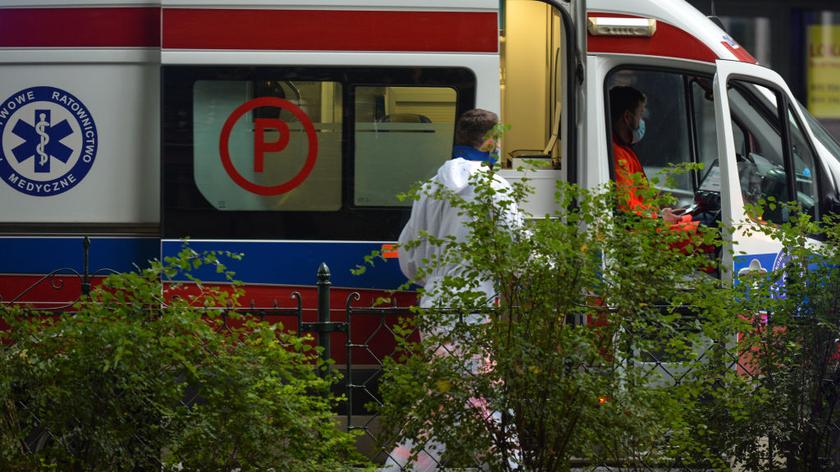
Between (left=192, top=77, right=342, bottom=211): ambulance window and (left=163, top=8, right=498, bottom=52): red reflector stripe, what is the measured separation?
0.23 m

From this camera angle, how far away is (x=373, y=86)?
7.44 m

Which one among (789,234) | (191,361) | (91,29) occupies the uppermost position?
(91,29)

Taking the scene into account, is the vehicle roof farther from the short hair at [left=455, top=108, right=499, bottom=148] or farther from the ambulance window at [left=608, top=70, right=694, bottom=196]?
the short hair at [left=455, top=108, right=499, bottom=148]

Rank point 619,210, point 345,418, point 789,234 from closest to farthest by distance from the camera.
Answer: point 619,210
point 789,234
point 345,418

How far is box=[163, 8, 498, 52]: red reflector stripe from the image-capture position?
7.37m

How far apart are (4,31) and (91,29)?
501 millimetres

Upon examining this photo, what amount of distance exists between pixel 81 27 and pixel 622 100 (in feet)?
10.1

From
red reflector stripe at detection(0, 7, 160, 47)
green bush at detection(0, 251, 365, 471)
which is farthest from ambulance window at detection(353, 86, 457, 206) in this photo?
green bush at detection(0, 251, 365, 471)

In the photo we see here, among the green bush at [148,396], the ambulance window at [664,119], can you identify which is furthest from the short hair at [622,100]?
the green bush at [148,396]

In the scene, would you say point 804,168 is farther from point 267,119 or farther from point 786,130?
point 267,119

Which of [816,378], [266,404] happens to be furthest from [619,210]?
[266,404]

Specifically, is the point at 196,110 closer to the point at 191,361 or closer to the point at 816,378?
the point at 191,361

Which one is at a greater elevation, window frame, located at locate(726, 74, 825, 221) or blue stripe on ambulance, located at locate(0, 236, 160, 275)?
window frame, located at locate(726, 74, 825, 221)

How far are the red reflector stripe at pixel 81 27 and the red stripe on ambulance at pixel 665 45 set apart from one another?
2578 millimetres
